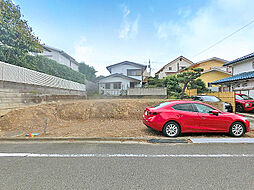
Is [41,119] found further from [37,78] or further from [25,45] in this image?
[25,45]

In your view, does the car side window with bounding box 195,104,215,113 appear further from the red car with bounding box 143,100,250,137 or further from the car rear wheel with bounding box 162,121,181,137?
the car rear wheel with bounding box 162,121,181,137

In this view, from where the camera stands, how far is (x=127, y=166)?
2.85 metres

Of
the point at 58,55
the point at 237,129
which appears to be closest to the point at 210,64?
the point at 237,129

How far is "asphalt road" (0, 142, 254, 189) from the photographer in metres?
2.28

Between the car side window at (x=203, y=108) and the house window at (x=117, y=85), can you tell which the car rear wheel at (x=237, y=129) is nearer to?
the car side window at (x=203, y=108)

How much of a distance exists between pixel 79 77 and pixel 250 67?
19.2 meters

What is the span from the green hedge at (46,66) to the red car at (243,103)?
1605 cm

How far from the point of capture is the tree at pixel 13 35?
774 cm

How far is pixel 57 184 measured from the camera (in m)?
2.27

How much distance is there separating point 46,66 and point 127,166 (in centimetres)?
1216

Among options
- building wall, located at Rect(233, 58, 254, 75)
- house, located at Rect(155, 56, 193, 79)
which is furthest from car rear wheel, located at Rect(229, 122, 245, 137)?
house, located at Rect(155, 56, 193, 79)

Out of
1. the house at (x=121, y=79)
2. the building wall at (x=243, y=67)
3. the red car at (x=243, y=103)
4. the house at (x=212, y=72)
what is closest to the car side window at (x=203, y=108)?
the red car at (x=243, y=103)

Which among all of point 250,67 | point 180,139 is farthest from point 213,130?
point 250,67

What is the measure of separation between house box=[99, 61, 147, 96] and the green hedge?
19.5 ft
